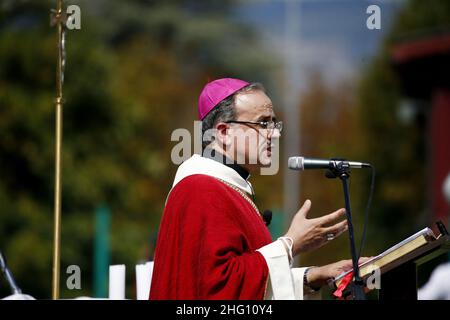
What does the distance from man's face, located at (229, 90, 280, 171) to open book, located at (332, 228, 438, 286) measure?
58 centimetres

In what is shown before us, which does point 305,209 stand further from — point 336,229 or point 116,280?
point 116,280

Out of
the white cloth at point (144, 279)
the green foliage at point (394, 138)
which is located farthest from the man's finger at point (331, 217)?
the green foliage at point (394, 138)

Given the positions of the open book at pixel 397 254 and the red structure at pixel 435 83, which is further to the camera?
→ the red structure at pixel 435 83

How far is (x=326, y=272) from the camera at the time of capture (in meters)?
4.32

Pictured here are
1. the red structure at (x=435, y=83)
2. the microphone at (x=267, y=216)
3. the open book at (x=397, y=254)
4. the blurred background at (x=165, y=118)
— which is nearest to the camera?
the open book at (x=397, y=254)

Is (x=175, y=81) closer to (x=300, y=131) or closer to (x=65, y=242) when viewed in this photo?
(x=300, y=131)

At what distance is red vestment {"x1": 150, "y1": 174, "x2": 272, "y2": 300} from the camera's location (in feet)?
13.1

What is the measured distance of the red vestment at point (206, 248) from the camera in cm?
401

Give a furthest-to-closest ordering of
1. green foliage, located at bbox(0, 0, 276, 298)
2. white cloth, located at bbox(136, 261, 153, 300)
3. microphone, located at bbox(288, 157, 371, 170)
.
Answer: green foliage, located at bbox(0, 0, 276, 298) → white cloth, located at bbox(136, 261, 153, 300) → microphone, located at bbox(288, 157, 371, 170)

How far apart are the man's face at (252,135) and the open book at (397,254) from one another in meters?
0.58

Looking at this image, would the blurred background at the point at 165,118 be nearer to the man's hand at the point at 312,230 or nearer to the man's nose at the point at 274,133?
the man's nose at the point at 274,133

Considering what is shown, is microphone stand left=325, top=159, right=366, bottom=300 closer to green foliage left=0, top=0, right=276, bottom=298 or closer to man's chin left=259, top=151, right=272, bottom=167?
man's chin left=259, top=151, right=272, bottom=167

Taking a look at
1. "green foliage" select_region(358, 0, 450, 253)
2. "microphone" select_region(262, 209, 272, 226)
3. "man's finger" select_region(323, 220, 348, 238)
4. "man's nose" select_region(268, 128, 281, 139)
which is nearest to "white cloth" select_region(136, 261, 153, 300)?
"microphone" select_region(262, 209, 272, 226)

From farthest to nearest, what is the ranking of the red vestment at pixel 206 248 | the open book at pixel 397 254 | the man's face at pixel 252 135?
1. the man's face at pixel 252 135
2. the open book at pixel 397 254
3. the red vestment at pixel 206 248
